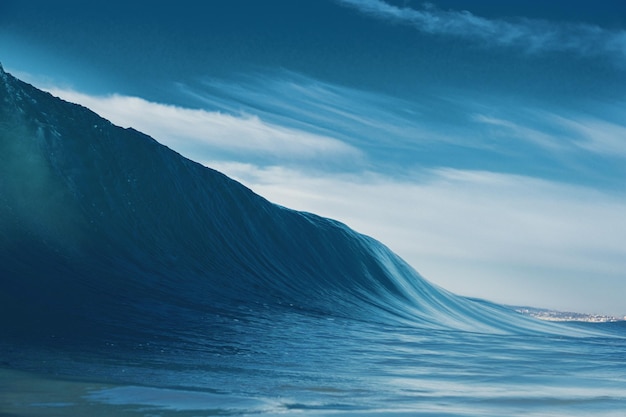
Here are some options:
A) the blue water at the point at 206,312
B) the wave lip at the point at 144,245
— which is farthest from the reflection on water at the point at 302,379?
the wave lip at the point at 144,245

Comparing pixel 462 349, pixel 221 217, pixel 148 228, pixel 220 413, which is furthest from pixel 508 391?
pixel 221 217

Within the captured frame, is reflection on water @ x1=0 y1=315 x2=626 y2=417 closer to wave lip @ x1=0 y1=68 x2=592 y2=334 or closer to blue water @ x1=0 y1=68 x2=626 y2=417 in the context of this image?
blue water @ x1=0 y1=68 x2=626 y2=417

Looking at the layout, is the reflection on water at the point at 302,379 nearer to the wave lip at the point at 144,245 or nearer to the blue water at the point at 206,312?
the blue water at the point at 206,312

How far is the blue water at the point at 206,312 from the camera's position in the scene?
5.00 metres

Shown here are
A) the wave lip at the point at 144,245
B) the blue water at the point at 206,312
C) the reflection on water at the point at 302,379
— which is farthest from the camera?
the wave lip at the point at 144,245

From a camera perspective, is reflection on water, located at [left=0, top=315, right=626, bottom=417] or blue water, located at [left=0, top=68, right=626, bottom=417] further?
blue water, located at [left=0, top=68, right=626, bottom=417]

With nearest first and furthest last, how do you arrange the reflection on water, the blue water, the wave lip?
the reflection on water < the blue water < the wave lip

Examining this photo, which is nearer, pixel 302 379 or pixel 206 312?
pixel 302 379

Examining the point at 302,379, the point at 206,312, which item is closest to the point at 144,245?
the point at 206,312

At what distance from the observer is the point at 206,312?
1169 centimetres

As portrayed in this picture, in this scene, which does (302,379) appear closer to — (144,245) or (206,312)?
(206,312)

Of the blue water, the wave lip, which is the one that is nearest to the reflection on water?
the blue water

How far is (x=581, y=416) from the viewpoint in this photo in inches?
174

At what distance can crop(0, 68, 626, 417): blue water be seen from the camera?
197 inches
